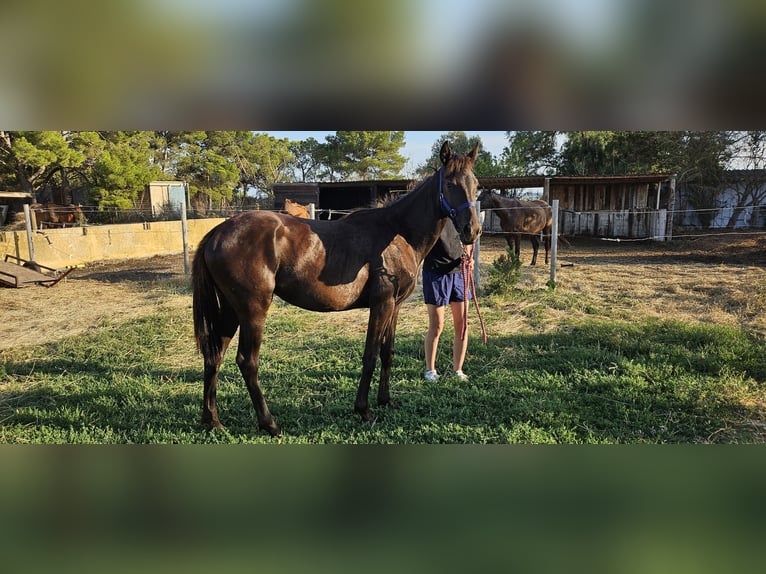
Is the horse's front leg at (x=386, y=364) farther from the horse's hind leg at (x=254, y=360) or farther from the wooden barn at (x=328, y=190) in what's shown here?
the wooden barn at (x=328, y=190)

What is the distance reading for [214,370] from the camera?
9.87 ft

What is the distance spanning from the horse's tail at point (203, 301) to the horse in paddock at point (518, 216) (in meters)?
8.41

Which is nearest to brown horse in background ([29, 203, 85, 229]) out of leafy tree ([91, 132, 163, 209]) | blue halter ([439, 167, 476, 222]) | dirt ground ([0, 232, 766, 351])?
leafy tree ([91, 132, 163, 209])

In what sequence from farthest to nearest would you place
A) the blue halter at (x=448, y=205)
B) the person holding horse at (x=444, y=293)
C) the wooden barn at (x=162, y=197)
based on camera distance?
the wooden barn at (x=162, y=197), the person holding horse at (x=444, y=293), the blue halter at (x=448, y=205)

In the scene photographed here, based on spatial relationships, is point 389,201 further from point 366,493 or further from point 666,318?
point 666,318

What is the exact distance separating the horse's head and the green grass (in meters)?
1.27

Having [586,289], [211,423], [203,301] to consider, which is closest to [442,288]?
[203,301]

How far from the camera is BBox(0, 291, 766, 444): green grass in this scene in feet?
8.99

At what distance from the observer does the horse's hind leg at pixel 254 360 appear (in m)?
2.84

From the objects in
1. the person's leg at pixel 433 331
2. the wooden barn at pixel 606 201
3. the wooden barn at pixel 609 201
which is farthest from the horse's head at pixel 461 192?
the wooden barn at pixel 609 201

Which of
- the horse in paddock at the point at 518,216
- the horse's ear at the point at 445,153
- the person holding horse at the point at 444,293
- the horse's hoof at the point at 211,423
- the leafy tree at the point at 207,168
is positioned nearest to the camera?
the horse's ear at the point at 445,153
